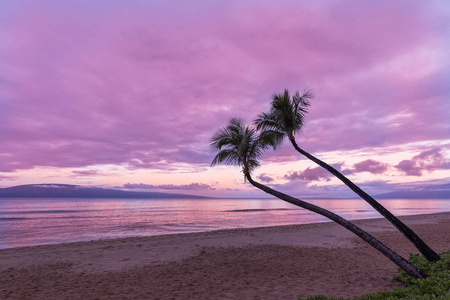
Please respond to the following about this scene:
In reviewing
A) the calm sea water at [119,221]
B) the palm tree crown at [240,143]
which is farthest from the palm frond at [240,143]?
the calm sea water at [119,221]

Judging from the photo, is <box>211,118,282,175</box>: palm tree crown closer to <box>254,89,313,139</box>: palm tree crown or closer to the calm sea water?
<box>254,89,313,139</box>: palm tree crown

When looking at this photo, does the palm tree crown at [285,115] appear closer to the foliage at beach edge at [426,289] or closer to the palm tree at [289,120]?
the palm tree at [289,120]

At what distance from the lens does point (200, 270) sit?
38.7 feet

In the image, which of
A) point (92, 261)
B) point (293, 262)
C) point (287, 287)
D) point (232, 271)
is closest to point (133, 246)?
point (92, 261)

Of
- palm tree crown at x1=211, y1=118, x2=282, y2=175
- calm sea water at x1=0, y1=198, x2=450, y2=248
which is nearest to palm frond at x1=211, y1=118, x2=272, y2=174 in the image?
palm tree crown at x1=211, y1=118, x2=282, y2=175

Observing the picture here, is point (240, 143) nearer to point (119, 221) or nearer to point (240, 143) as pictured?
point (240, 143)

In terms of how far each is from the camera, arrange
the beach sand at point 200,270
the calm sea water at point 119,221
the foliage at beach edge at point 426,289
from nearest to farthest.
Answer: the foliage at beach edge at point 426,289
the beach sand at point 200,270
the calm sea water at point 119,221

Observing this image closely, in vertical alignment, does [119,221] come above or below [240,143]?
below

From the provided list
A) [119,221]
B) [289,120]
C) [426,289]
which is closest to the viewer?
[426,289]

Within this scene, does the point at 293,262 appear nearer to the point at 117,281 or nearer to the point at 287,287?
the point at 287,287

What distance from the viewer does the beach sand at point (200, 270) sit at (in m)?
8.96

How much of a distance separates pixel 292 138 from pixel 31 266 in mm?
13402

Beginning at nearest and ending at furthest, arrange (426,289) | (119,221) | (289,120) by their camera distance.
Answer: (426,289)
(289,120)
(119,221)

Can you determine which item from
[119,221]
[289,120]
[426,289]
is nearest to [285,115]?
[289,120]
